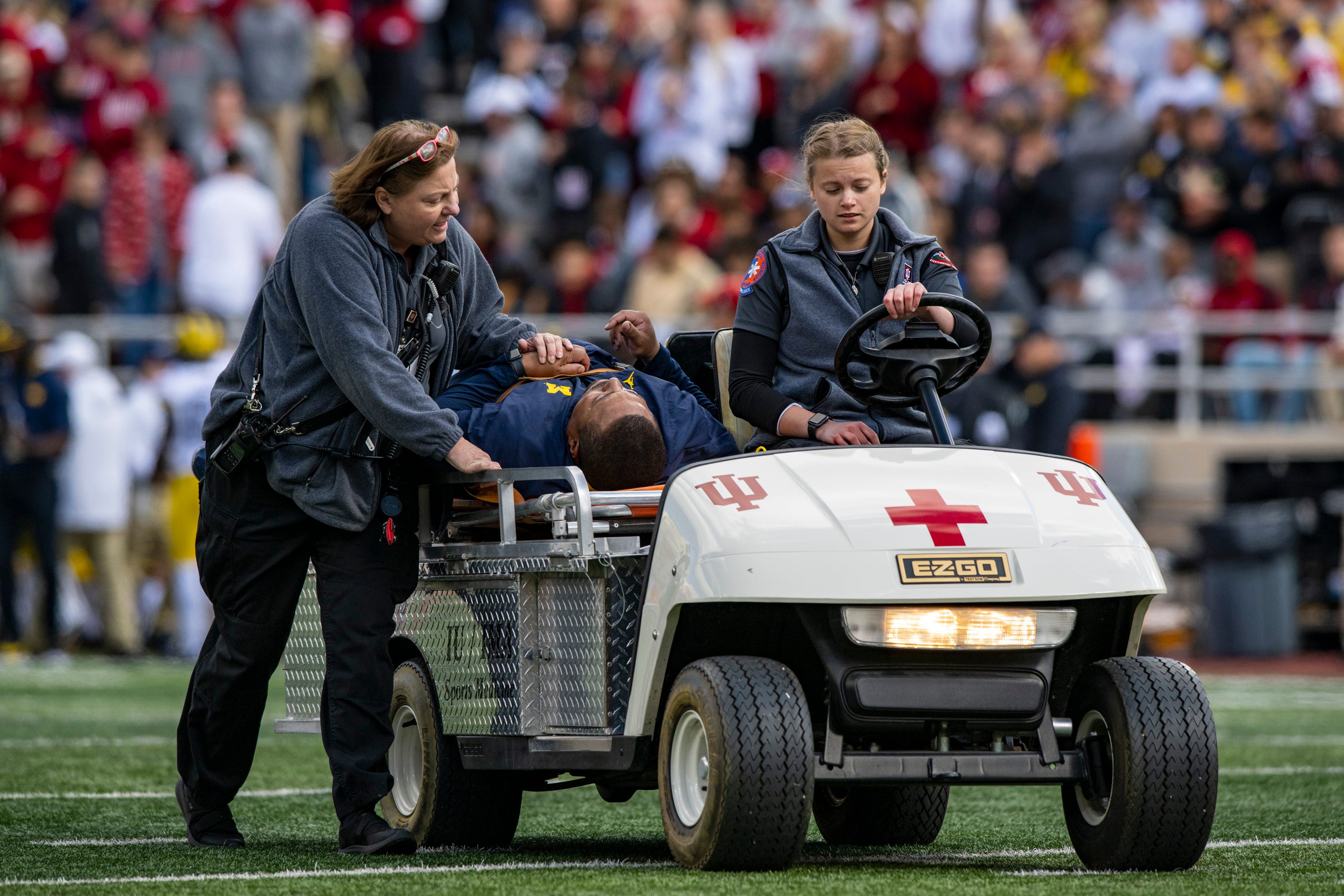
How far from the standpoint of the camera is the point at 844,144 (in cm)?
568

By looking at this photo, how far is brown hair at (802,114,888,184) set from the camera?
18.6 feet

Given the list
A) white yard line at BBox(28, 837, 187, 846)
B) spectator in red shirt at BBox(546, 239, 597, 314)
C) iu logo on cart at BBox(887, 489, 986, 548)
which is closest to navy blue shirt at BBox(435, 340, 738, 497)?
iu logo on cart at BBox(887, 489, 986, 548)

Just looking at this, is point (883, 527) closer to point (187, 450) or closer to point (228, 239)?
point (187, 450)

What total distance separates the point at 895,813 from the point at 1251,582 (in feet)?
30.2

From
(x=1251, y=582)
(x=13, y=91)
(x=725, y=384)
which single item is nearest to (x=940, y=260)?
(x=725, y=384)

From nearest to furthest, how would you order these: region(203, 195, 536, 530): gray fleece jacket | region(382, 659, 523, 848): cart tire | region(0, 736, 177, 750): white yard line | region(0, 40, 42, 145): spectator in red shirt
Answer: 1. region(203, 195, 536, 530): gray fleece jacket
2. region(382, 659, 523, 848): cart tire
3. region(0, 736, 177, 750): white yard line
4. region(0, 40, 42, 145): spectator in red shirt

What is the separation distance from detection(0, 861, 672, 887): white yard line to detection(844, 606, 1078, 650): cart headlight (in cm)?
83

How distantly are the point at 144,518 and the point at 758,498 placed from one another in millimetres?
11923

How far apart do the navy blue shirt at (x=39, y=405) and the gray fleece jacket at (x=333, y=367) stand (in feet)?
32.0

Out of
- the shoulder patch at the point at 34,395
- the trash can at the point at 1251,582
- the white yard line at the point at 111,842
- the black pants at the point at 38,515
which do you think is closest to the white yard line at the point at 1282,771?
the white yard line at the point at 111,842

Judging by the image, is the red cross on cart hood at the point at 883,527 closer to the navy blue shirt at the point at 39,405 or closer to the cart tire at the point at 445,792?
the cart tire at the point at 445,792

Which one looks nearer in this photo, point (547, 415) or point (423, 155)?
point (423, 155)

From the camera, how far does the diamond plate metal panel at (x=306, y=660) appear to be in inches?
246

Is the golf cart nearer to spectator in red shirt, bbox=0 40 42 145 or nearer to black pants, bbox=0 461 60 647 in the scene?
black pants, bbox=0 461 60 647
